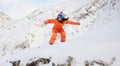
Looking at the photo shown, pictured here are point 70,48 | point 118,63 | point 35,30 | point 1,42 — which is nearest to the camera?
point 118,63

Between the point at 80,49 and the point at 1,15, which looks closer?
the point at 80,49

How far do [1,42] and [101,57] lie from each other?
100ft

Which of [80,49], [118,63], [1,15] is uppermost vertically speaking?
[1,15]

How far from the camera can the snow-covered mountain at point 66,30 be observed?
38.6 ft

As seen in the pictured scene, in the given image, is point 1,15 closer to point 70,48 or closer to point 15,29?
point 15,29

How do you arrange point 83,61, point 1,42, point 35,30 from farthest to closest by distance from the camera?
point 1,42 → point 35,30 → point 83,61

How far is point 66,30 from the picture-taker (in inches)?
1328

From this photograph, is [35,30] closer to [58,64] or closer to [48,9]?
[48,9]

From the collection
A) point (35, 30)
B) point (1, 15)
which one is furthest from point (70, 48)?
point (1, 15)

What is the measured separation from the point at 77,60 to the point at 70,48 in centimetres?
168

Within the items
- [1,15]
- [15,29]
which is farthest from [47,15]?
[1,15]

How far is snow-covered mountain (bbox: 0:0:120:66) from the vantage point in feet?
38.6

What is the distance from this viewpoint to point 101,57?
1055cm

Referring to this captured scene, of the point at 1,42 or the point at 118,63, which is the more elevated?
the point at 1,42
